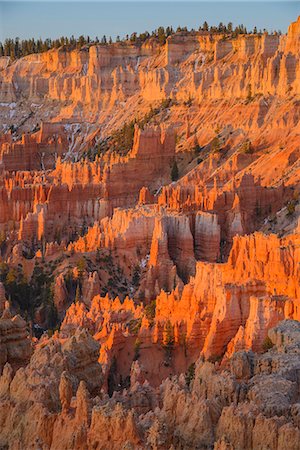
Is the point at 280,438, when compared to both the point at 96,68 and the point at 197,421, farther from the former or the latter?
the point at 96,68

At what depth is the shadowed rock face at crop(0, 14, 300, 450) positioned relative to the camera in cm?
1759

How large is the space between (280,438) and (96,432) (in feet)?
9.99

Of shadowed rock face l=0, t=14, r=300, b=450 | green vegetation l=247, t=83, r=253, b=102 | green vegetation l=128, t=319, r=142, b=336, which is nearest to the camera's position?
shadowed rock face l=0, t=14, r=300, b=450

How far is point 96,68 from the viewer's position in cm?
10725

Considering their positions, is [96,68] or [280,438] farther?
[96,68]

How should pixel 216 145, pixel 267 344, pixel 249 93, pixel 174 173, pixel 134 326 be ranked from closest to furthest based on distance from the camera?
pixel 267 344 → pixel 134 326 → pixel 174 173 → pixel 216 145 → pixel 249 93

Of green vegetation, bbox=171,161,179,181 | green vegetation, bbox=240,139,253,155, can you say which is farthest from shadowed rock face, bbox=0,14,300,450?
green vegetation, bbox=171,161,179,181

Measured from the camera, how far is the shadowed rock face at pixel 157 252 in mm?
17594

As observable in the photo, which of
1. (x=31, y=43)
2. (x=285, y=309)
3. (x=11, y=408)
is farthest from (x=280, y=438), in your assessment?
(x=31, y=43)

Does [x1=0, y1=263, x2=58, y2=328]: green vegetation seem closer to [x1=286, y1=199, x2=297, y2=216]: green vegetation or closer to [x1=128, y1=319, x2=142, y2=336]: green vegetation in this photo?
[x1=128, y1=319, x2=142, y2=336]: green vegetation

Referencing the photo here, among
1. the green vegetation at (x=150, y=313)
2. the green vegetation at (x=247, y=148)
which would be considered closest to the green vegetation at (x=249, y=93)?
the green vegetation at (x=247, y=148)

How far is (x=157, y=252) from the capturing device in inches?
1858

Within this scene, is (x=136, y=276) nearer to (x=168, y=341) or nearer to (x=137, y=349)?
(x=137, y=349)

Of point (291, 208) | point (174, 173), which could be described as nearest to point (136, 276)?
point (291, 208)
